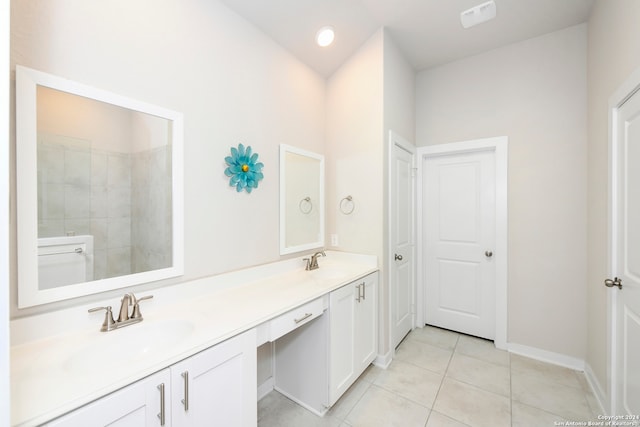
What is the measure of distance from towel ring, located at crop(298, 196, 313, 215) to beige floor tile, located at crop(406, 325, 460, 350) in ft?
5.70

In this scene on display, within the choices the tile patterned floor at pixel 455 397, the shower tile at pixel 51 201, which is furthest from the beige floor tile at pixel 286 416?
the shower tile at pixel 51 201

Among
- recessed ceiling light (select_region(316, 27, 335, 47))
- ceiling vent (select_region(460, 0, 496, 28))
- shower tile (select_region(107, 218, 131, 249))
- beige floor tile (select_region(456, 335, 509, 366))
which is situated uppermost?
ceiling vent (select_region(460, 0, 496, 28))

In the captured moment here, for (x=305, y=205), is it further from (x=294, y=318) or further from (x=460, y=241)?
(x=460, y=241)

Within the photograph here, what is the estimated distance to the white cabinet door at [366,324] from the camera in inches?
76.8

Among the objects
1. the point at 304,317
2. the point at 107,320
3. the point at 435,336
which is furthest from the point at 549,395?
the point at 107,320

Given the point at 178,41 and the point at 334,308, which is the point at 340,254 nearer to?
the point at 334,308

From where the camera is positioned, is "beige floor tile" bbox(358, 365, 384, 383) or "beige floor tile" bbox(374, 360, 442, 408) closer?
"beige floor tile" bbox(374, 360, 442, 408)

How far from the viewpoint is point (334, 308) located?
1.71 meters

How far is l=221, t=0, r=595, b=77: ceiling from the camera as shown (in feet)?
6.11

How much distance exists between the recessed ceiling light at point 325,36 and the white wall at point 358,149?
41 centimetres

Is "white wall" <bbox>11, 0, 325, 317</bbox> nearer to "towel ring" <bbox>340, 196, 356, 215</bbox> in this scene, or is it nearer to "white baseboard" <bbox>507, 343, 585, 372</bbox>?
"towel ring" <bbox>340, 196, 356, 215</bbox>

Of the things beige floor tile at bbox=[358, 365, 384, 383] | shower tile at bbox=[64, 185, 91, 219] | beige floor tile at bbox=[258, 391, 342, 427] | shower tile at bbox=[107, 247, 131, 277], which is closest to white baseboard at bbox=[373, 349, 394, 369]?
beige floor tile at bbox=[358, 365, 384, 383]

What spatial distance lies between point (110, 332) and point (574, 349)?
3.31 meters

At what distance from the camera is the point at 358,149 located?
2.35 meters
